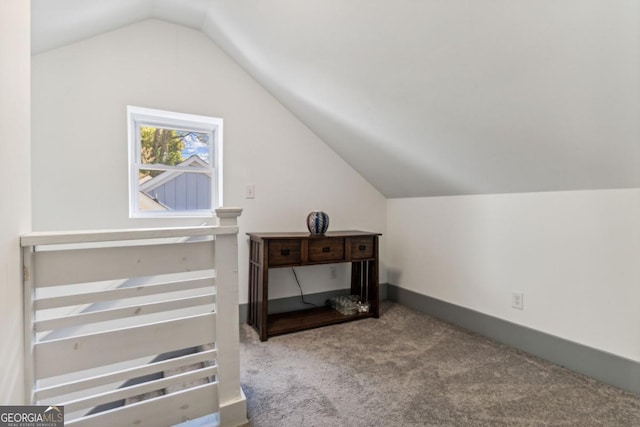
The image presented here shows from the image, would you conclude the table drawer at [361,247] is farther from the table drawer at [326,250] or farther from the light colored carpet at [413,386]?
the light colored carpet at [413,386]

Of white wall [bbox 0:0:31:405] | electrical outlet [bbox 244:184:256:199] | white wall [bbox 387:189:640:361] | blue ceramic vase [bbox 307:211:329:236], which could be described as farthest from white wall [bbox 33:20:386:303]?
white wall [bbox 0:0:31:405]

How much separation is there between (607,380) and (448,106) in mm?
1756

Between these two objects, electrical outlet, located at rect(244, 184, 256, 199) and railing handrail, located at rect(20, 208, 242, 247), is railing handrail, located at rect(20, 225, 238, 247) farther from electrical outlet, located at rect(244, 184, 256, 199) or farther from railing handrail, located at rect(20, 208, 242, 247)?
electrical outlet, located at rect(244, 184, 256, 199)

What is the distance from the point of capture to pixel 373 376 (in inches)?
65.1

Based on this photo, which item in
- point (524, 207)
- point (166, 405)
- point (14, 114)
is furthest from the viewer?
point (524, 207)

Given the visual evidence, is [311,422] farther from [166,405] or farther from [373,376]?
[166,405]

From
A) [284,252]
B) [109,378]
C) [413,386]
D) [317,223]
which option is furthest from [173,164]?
[413,386]

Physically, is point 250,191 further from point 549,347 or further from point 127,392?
point 549,347

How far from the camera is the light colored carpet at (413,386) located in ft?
4.37

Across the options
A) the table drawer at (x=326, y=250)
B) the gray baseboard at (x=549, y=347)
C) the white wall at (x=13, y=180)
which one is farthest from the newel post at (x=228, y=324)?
the gray baseboard at (x=549, y=347)

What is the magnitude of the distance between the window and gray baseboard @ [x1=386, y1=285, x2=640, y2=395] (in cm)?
219

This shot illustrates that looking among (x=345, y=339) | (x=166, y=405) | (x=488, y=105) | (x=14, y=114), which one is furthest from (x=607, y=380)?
(x=14, y=114)

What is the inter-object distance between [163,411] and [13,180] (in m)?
1.02

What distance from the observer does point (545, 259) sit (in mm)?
1873
